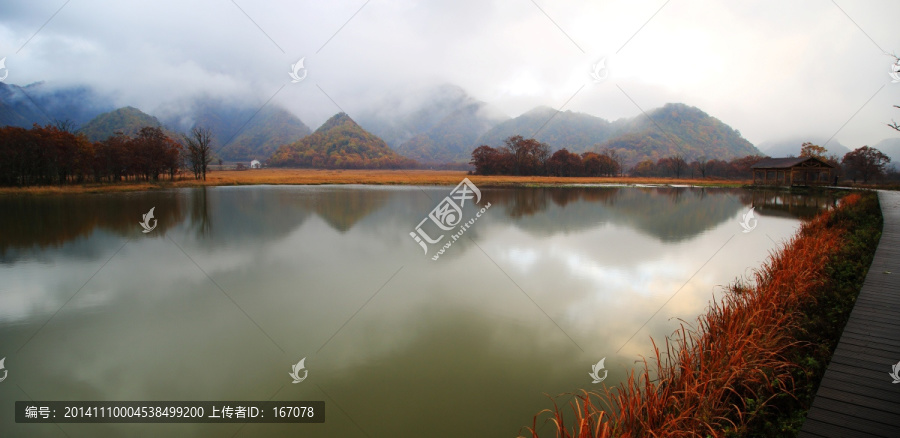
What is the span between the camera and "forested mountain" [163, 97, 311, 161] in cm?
14612

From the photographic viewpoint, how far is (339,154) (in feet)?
334

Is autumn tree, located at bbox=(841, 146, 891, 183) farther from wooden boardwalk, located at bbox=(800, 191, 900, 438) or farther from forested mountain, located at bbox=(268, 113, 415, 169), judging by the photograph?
forested mountain, located at bbox=(268, 113, 415, 169)

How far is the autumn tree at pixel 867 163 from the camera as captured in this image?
139 ft

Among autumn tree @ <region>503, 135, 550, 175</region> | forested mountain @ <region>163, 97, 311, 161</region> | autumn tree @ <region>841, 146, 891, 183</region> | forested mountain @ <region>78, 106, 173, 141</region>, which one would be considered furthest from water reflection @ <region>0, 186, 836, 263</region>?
forested mountain @ <region>163, 97, 311, 161</region>

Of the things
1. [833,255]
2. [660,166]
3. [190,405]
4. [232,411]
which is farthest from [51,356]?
[660,166]

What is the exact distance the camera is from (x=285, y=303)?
20.9 ft

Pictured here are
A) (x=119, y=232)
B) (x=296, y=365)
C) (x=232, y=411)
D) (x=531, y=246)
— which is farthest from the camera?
(x=119, y=232)

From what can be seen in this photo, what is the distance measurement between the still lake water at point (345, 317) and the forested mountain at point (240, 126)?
5661 inches

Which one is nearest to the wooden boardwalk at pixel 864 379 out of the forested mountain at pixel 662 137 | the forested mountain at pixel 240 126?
the forested mountain at pixel 662 137

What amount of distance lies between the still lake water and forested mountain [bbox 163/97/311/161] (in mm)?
143794

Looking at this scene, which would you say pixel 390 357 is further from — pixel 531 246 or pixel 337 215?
pixel 337 215

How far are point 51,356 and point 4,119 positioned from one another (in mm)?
118783

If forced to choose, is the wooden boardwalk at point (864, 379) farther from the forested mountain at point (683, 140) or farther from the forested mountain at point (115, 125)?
the forested mountain at point (683, 140)

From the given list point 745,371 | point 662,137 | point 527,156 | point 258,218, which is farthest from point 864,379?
point 662,137
